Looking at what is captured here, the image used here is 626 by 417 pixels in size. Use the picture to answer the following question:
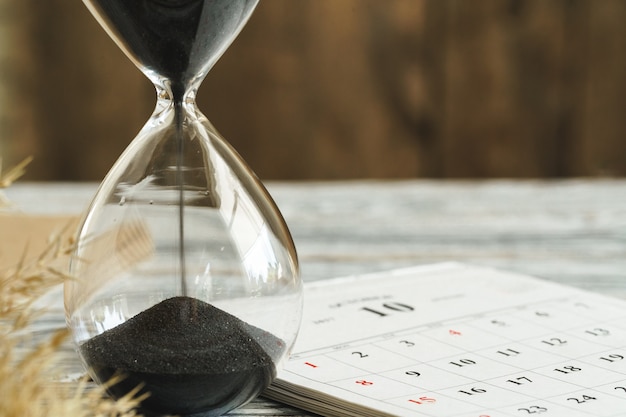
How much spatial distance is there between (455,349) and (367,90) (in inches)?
64.1

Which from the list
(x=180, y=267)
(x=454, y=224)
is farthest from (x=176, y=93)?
(x=454, y=224)

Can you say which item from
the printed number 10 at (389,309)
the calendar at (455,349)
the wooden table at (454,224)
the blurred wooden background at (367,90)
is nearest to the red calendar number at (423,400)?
the calendar at (455,349)

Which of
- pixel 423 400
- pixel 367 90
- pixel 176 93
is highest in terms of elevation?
pixel 367 90

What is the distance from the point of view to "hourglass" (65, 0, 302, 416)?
0.45 m

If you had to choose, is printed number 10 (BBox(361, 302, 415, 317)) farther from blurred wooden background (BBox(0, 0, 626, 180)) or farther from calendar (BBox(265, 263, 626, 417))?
blurred wooden background (BBox(0, 0, 626, 180))

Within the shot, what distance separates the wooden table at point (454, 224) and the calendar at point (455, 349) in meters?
0.12

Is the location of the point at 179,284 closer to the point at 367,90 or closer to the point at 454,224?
the point at 454,224

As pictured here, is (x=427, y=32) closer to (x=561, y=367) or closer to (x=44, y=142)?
(x=44, y=142)

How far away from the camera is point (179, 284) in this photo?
0.47 m

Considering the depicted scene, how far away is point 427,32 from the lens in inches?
83.9

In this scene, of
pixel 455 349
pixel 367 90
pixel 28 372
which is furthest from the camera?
pixel 367 90

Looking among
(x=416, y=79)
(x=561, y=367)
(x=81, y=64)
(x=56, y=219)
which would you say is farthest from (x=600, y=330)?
(x=81, y=64)

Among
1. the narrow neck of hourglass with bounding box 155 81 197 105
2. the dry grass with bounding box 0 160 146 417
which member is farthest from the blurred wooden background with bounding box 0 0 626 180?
the dry grass with bounding box 0 160 146 417

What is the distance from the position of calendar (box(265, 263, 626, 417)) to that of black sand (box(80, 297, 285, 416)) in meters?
0.05
